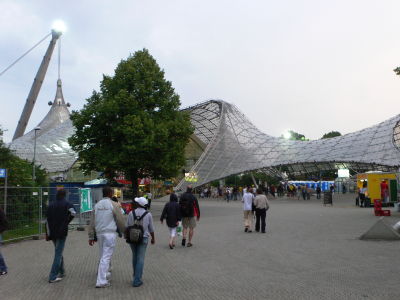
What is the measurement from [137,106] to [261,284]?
Answer: 75.9 ft

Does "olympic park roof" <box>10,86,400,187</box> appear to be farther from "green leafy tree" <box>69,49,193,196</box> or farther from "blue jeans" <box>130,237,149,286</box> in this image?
"blue jeans" <box>130,237,149,286</box>

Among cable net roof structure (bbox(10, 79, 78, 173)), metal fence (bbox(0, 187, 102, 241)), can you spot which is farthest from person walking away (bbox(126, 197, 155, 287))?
cable net roof structure (bbox(10, 79, 78, 173))

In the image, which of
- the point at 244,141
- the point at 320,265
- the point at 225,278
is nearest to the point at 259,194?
the point at 320,265

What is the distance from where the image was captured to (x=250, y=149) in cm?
6288

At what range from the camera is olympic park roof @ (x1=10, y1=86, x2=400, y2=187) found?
4866 centimetres

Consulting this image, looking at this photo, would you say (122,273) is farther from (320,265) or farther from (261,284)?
(320,265)

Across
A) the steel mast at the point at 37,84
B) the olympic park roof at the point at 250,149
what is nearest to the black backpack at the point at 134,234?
the olympic park roof at the point at 250,149

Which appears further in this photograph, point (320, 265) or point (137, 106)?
point (137, 106)

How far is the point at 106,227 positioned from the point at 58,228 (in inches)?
43.4

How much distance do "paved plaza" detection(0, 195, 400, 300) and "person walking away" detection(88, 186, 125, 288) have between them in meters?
0.49

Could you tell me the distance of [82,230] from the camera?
18.8 meters

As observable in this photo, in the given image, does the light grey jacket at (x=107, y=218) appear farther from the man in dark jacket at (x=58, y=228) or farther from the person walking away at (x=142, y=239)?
the man in dark jacket at (x=58, y=228)

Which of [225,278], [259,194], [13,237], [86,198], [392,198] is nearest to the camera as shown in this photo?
[225,278]

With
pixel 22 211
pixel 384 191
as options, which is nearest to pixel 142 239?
pixel 22 211
